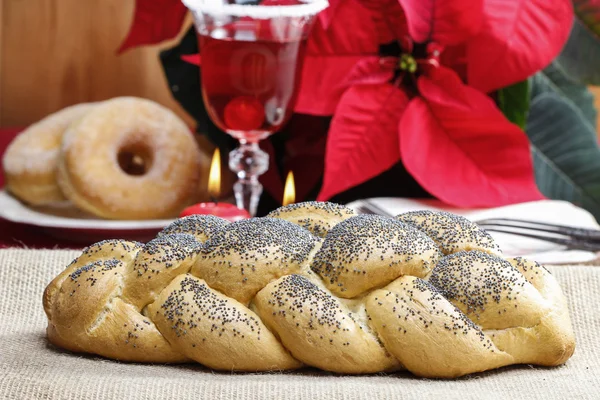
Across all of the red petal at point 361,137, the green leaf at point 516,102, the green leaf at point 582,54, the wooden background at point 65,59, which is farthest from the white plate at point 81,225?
the green leaf at point 582,54

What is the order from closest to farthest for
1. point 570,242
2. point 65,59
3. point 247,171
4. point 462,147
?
point 570,242 < point 247,171 < point 462,147 < point 65,59

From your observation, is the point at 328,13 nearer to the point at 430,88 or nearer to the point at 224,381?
the point at 430,88

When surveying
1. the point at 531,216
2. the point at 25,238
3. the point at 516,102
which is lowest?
the point at 25,238

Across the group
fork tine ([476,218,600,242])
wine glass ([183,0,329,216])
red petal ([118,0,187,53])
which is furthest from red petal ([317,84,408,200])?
red petal ([118,0,187,53])

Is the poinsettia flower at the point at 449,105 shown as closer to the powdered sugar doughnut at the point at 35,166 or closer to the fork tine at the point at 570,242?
the fork tine at the point at 570,242

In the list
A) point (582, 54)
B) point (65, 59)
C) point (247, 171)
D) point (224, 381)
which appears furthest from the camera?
point (65, 59)

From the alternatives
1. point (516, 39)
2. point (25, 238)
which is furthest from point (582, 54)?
point (25, 238)

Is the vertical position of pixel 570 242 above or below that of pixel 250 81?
below
